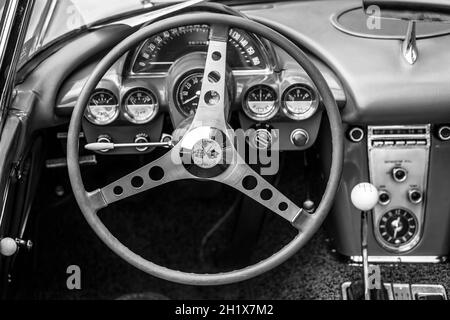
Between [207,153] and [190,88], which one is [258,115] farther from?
[207,153]

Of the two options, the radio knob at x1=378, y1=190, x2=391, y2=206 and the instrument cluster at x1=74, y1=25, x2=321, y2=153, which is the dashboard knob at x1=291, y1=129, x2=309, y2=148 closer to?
the instrument cluster at x1=74, y1=25, x2=321, y2=153

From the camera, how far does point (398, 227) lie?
240 cm

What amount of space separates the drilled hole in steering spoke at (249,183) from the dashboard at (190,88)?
0.21m

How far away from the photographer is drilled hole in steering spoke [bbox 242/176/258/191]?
185 cm

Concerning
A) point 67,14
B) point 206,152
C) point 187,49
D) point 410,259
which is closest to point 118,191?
point 206,152

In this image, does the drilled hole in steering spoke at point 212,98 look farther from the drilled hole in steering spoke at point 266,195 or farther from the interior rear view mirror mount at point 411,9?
the interior rear view mirror mount at point 411,9

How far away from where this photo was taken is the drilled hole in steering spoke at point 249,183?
6.06ft

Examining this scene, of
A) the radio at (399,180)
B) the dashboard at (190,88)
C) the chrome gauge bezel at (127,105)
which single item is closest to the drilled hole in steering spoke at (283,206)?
the dashboard at (190,88)

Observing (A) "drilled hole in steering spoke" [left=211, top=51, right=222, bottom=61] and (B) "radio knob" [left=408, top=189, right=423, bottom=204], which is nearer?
(A) "drilled hole in steering spoke" [left=211, top=51, right=222, bottom=61]

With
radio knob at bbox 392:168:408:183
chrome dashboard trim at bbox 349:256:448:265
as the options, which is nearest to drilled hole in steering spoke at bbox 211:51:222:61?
radio knob at bbox 392:168:408:183

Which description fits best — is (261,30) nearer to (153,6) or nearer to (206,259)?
(153,6)

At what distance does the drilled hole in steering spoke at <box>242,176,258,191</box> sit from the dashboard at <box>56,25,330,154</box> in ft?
0.68
